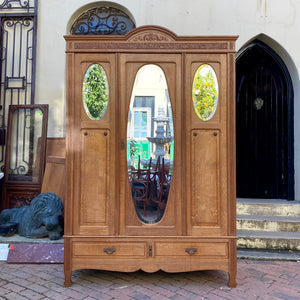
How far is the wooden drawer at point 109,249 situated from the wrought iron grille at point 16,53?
286 cm

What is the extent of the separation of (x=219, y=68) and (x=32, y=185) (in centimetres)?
355

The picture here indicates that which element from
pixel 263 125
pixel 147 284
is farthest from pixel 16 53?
pixel 263 125

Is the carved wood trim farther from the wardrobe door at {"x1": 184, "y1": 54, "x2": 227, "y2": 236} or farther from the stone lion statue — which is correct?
the stone lion statue

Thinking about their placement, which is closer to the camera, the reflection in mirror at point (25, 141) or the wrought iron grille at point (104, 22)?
the reflection in mirror at point (25, 141)

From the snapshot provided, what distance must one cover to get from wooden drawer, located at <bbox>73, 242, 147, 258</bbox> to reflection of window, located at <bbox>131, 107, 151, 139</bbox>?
115 cm

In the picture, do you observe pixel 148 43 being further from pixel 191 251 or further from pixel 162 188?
pixel 191 251

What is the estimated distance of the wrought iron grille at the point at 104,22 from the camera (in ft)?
16.6

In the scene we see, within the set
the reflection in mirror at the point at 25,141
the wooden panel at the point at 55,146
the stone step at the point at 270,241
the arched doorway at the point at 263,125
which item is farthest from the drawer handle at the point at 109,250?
the arched doorway at the point at 263,125

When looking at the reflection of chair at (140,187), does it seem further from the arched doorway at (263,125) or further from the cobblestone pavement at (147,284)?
the arched doorway at (263,125)

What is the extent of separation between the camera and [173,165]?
117 inches

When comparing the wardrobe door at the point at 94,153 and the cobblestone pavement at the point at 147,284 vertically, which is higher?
the wardrobe door at the point at 94,153

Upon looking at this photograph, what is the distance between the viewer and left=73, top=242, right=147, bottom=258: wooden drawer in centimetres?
292

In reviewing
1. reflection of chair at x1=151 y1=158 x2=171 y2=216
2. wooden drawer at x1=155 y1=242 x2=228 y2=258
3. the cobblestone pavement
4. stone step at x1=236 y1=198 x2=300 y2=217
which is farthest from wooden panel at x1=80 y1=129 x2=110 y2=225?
stone step at x1=236 y1=198 x2=300 y2=217

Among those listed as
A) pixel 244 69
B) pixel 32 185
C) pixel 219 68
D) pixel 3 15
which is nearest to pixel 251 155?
pixel 244 69
